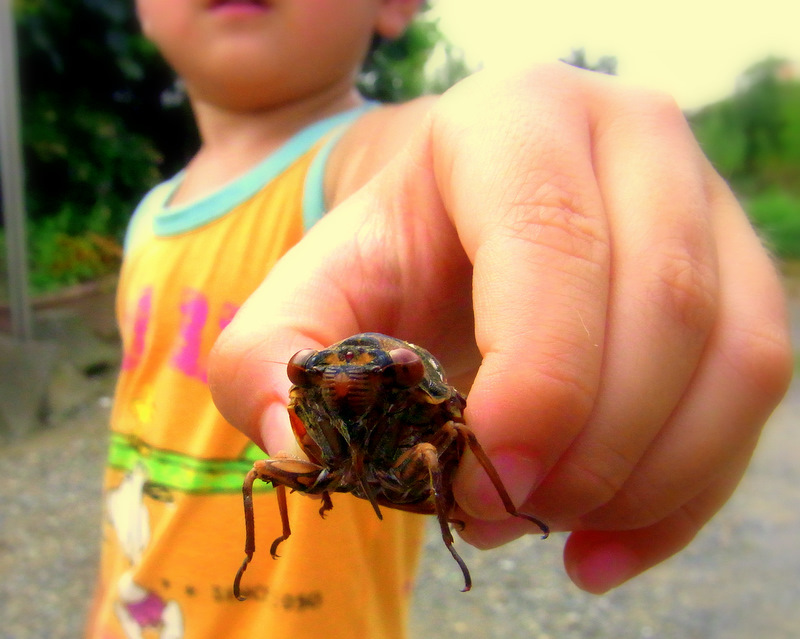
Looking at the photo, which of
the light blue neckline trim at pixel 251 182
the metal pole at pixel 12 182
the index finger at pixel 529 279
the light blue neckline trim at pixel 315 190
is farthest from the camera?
the metal pole at pixel 12 182

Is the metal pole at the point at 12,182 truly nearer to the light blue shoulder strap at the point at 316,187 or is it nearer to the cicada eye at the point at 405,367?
the light blue shoulder strap at the point at 316,187

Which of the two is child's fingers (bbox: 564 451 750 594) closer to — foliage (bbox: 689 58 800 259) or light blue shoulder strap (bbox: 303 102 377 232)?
light blue shoulder strap (bbox: 303 102 377 232)

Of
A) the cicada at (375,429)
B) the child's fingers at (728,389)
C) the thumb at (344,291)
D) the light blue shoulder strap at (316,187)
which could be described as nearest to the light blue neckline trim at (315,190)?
the light blue shoulder strap at (316,187)

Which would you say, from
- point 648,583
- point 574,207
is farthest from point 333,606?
point 648,583

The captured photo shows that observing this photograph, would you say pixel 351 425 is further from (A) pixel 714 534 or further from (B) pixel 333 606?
(A) pixel 714 534

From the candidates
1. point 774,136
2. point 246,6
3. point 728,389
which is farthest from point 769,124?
point 728,389

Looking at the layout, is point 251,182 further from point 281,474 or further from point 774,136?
point 774,136
